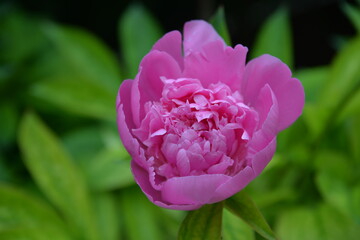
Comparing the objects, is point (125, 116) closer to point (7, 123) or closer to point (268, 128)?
point (268, 128)

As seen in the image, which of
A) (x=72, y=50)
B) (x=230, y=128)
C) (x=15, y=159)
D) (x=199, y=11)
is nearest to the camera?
(x=230, y=128)

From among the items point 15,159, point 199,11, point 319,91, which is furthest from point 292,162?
point 199,11

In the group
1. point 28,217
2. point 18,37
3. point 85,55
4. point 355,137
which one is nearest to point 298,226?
point 355,137

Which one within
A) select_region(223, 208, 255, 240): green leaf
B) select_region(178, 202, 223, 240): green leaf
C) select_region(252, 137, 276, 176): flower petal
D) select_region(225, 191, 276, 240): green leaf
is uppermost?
select_region(252, 137, 276, 176): flower petal

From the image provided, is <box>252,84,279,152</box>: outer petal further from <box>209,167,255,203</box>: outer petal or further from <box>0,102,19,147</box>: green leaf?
<box>0,102,19,147</box>: green leaf

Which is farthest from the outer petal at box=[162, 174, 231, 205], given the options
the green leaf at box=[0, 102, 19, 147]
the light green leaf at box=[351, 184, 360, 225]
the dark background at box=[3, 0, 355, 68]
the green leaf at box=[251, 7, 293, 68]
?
the dark background at box=[3, 0, 355, 68]

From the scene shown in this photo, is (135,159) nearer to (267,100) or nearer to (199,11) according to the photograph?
(267,100)
